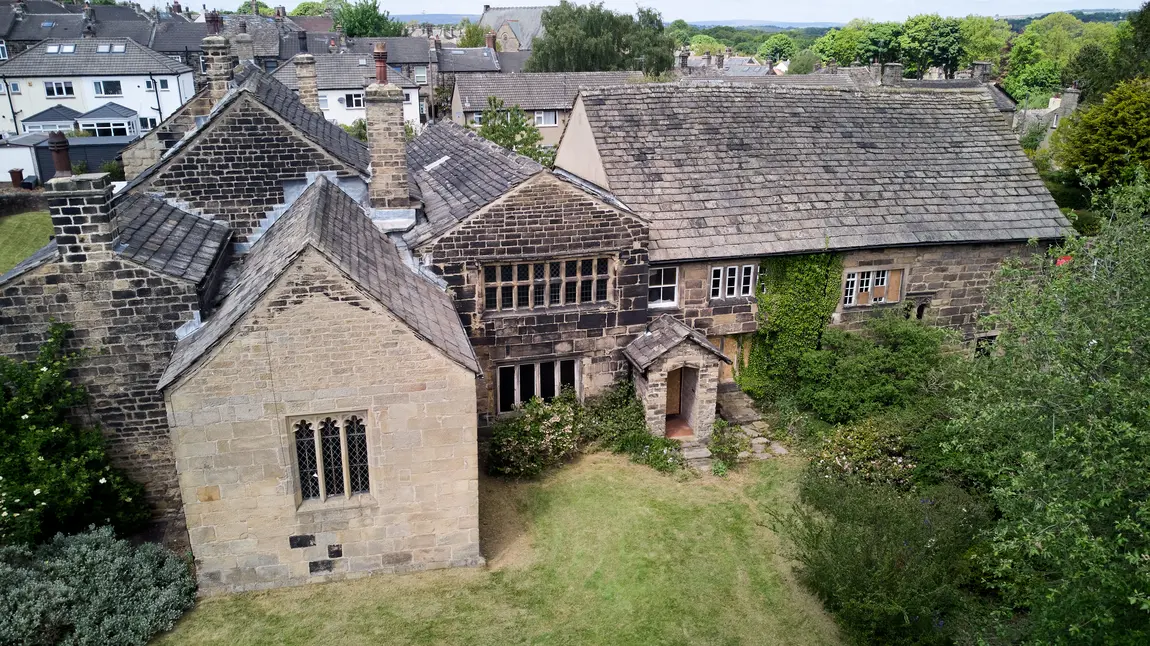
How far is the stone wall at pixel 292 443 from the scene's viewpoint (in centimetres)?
1324

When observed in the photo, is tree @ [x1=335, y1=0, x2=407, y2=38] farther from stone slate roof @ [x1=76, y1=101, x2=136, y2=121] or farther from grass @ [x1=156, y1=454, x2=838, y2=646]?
grass @ [x1=156, y1=454, x2=838, y2=646]

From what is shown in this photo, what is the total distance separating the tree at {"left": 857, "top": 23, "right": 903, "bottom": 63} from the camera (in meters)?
111

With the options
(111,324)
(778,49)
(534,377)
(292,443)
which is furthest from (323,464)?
(778,49)

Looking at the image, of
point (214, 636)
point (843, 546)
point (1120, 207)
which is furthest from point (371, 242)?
point (1120, 207)

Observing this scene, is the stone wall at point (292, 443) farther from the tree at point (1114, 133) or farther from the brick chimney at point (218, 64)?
the tree at point (1114, 133)

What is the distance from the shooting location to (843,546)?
13922 mm

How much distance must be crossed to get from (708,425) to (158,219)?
14.4m

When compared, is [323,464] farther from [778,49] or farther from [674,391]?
[778,49]

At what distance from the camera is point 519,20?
145875 millimetres

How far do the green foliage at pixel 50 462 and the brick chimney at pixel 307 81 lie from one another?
15.7m

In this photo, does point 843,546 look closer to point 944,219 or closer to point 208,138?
point 944,219

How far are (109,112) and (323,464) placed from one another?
59.1 m

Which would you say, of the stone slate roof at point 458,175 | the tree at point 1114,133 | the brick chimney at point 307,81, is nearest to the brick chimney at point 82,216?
the stone slate roof at point 458,175

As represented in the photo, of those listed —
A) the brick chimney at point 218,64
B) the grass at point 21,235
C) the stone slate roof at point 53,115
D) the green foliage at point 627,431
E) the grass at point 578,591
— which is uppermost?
the brick chimney at point 218,64
